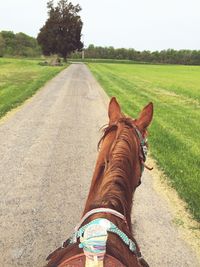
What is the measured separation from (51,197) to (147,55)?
13025 centimetres

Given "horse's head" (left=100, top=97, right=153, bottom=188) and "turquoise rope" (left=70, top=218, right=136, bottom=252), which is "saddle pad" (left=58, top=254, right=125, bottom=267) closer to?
"turquoise rope" (left=70, top=218, right=136, bottom=252)

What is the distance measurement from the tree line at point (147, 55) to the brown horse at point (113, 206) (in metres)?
126

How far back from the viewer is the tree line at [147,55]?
130m

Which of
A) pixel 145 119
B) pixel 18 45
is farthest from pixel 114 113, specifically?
pixel 18 45

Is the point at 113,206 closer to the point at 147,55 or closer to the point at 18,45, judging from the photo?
the point at 18,45

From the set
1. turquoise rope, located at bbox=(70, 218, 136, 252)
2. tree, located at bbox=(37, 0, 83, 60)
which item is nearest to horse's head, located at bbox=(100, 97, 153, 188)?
turquoise rope, located at bbox=(70, 218, 136, 252)

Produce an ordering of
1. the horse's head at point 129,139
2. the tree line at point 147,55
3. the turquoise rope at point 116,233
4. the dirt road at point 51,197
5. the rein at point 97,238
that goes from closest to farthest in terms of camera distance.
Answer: the rein at point 97,238 < the turquoise rope at point 116,233 < the horse's head at point 129,139 < the dirt road at point 51,197 < the tree line at point 147,55

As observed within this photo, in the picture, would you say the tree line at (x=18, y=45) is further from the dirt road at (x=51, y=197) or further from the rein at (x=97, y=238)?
the rein at (x=97, y=238)

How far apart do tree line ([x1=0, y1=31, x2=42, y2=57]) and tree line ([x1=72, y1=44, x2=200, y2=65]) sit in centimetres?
1495

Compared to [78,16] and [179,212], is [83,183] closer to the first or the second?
[179,212]

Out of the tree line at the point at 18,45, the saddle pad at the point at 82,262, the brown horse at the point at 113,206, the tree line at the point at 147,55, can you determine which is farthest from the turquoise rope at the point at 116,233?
the tree line at the point at 147,55

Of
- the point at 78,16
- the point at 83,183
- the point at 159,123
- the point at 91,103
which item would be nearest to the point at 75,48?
the point at 78,16

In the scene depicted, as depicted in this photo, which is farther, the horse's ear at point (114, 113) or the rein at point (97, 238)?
the horse's ear at point (114, 113)

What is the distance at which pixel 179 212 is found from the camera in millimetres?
5777
